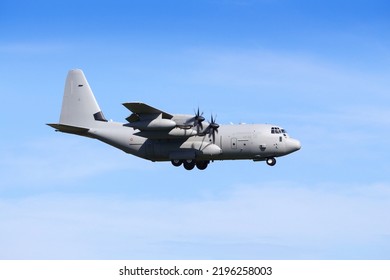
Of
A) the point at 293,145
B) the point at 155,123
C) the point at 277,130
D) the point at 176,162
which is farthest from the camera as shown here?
the point at 176,162

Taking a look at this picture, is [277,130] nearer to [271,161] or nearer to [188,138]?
[271,161]

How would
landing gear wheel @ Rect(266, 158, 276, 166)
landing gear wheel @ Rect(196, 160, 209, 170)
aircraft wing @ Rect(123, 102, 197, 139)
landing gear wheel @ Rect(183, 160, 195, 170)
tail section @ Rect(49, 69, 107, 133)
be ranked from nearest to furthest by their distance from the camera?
aircraft wing @ Rect(123, 102, 197, 139) → landing gear wheel @ Rect(266, 158, 276, 166) → landing gear wheel @ Rect(183, 160, 195, 170) → landing gear wheel @ Rect(196, 160, 209, 170) → tail section @ Rect(49, 69, 107, 133)

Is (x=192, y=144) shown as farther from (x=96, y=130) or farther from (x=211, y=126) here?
(x=96, y=130)

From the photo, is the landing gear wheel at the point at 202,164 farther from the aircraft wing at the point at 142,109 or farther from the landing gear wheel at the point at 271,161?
the aircraft wing at the point at 142,109

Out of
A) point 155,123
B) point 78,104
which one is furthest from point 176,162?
point 78,104

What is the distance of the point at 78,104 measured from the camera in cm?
5203

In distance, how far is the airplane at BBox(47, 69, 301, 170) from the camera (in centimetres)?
4588

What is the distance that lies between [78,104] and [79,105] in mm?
109

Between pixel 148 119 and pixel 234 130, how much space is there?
581 cm

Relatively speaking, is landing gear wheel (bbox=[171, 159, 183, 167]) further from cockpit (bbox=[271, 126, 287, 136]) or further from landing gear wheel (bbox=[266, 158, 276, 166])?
cockpit (bbox=[271, 126, 287, 136])

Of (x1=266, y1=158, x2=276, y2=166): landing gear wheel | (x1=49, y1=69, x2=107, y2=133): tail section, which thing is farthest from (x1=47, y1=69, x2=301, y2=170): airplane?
(x1=49, y1=69, x2=107, y2=133): tail section

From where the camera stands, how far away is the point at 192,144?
47812mm
